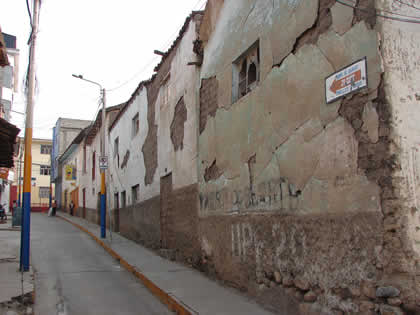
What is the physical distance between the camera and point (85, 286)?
330 inches

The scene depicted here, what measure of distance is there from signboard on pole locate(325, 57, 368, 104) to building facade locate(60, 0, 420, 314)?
0.7 inches

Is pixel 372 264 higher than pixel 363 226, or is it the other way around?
pixel 363 226

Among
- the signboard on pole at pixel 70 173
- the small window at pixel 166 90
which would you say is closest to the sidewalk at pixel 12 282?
the small window at pixel 166 90

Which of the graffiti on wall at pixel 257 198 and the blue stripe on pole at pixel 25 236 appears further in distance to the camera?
the blue stripe on pole at pixel 25 236

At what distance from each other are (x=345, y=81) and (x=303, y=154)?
1.16 meters

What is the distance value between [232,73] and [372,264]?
455 cm

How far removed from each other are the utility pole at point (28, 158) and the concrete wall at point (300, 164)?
4.03 m

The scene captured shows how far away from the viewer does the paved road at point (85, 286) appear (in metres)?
6.82

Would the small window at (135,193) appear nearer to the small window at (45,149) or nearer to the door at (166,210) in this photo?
the door at (166,210)

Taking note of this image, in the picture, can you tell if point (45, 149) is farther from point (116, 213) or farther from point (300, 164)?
point (300, 164)

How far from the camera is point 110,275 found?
9727 millimetres

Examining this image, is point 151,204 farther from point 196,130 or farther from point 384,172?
point 384,172

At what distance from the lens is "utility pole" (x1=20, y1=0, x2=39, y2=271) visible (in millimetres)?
9045

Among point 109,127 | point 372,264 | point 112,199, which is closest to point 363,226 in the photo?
point 372,264
